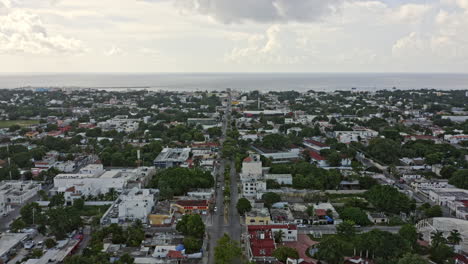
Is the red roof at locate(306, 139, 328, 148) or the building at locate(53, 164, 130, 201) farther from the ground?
the red roof at locate(306, 139, 328, 148)

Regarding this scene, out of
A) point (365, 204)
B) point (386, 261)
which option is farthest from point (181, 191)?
point (386, 261)

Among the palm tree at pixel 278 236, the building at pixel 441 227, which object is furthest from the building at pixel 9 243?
the building at pixel 441 227

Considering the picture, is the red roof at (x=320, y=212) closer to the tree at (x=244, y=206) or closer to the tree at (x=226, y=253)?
the tree at (x=244, y=206)

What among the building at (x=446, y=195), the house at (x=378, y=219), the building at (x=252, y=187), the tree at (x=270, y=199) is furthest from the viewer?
the building at (x=252, y=187)

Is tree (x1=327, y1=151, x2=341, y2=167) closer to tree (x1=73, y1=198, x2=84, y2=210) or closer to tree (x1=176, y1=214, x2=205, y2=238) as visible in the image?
tree (x1=176, y1=214, x2=205, y2=238)

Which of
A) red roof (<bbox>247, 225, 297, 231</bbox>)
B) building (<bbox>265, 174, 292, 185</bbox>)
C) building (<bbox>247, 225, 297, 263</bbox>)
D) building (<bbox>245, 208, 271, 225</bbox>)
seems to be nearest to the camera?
building (<bbox>247, 225, 297, 263</bbox>)

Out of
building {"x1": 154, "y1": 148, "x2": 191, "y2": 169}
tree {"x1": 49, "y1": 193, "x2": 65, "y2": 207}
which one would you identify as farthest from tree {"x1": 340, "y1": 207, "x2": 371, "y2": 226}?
tree {"x1": 49, "y1": 193, "x2": 65, "y2": 207}
